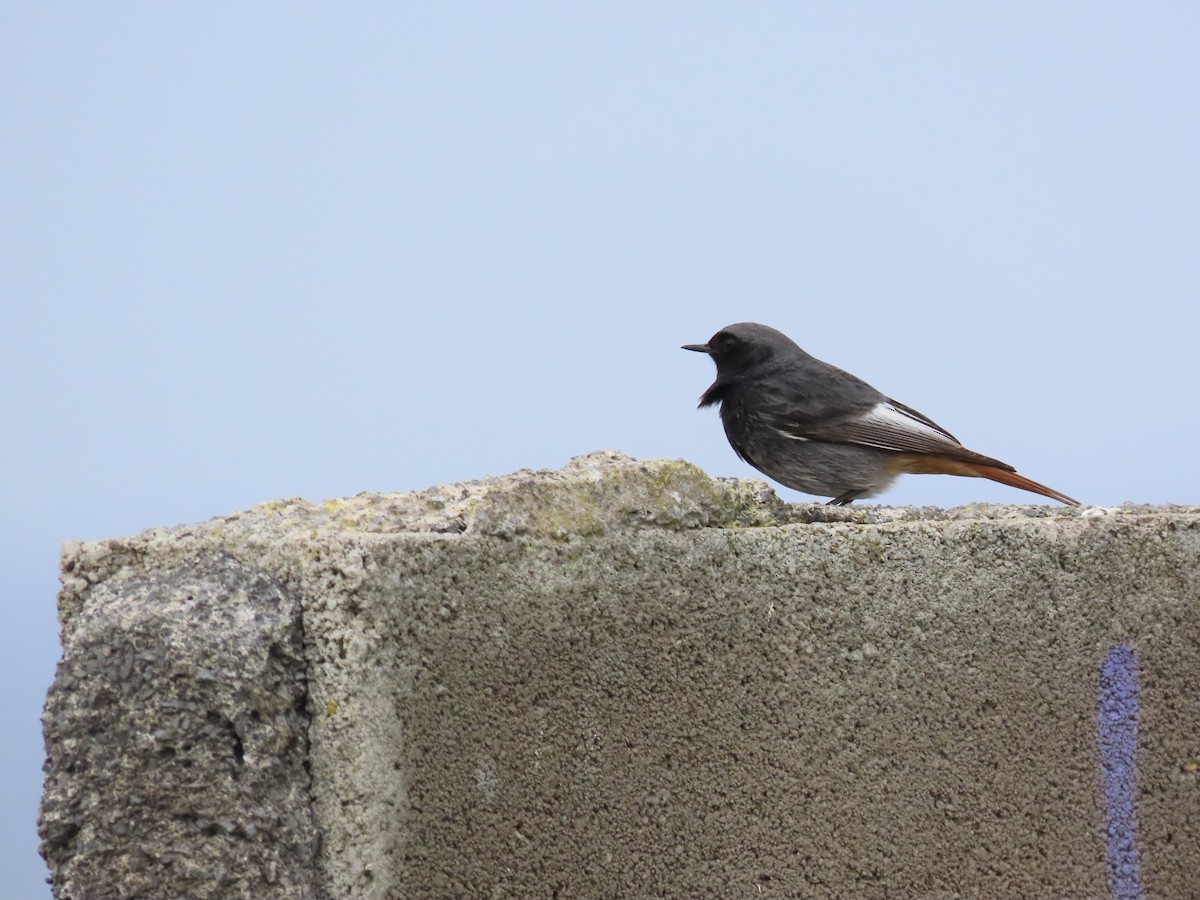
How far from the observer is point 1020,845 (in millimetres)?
3961

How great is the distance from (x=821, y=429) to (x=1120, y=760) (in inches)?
81.0

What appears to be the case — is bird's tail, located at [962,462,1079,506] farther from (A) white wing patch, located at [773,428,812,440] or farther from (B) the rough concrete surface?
(B) the rough concrete surface

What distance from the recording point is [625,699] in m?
3.62

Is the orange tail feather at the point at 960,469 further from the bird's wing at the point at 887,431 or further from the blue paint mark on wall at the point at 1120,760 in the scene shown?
the blue paint mark on wall at the point at 1120,760

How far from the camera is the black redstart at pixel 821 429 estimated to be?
5.65 metres

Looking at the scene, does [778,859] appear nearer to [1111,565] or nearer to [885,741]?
[885,741]

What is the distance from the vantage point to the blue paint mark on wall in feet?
13.3

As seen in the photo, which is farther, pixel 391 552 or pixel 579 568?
pixel 579 568

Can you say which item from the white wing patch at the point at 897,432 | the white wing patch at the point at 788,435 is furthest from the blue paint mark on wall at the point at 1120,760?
the white wing patch at the point at 788,435

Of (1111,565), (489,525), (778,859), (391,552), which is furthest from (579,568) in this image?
(1111,565)

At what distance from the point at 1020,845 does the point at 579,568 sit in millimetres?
1555

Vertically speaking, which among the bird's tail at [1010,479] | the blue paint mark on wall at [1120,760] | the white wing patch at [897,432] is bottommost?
the blue paint mark on wall at [1120,760]

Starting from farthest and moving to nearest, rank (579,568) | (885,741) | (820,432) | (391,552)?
1. (820,432)
2. (885,741)
3. (579,568)
4. (391,552)

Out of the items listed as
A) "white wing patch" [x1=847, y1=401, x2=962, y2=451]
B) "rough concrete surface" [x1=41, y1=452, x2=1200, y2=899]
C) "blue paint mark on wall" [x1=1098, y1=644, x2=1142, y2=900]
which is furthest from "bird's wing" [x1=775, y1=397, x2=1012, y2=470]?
"blue paint mark on wall" [x1=1098, y1=644, x2=1142, y2=900]
